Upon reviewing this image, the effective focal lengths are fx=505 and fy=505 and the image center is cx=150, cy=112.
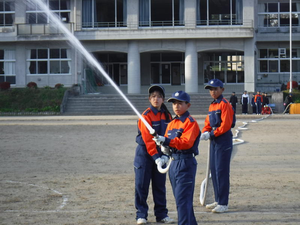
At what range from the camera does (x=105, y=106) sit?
39.7m

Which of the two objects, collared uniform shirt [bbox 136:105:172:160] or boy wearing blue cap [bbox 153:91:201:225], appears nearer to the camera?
boy wearing blue cap [bbox 153:91:201:225]

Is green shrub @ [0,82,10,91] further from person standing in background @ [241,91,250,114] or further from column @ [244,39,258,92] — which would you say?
column @ [244,39,258,92]

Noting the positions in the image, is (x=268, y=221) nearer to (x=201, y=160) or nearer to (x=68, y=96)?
(x=201, y=160)

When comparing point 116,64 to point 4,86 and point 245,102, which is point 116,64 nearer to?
point 4,86

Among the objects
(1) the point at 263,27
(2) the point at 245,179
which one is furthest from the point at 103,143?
(1) the point at 263,27

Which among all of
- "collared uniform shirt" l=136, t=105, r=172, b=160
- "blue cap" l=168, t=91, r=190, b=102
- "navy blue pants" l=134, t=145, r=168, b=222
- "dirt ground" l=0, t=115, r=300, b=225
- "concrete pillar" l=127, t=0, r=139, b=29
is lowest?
"dirt ground" l=0, t=115, r=300, b=225

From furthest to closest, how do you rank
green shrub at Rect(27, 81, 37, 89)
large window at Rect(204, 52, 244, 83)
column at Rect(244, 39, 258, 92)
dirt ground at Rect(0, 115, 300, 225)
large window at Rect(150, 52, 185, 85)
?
large window at Rect(150, 52, 185, 85)
large window at Rect(204, 52, 244, 83)
column at Rect(244, 39, 258, 92)
green shrub at Rect(27, 81, 37, 89)
dirt ground at Rect(0, 115, 300, 225)

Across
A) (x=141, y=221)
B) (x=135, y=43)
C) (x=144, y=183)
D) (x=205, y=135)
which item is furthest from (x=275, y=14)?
(x=141, y=221)

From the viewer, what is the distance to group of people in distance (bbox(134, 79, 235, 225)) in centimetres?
665

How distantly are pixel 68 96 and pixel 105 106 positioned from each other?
394 centimetres

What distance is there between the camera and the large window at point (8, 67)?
4641 cm

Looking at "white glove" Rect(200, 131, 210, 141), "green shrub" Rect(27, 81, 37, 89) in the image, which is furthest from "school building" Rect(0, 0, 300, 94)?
"white glove" Rect(200, 131, 210, 141)

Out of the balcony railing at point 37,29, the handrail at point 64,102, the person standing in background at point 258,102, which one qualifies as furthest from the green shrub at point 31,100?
the person standing in background at point 258,102

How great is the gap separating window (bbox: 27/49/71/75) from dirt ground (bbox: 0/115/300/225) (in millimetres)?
24993
